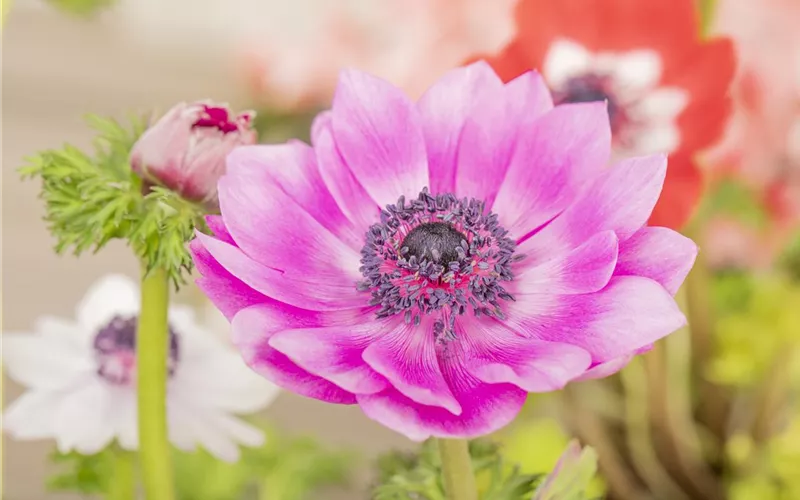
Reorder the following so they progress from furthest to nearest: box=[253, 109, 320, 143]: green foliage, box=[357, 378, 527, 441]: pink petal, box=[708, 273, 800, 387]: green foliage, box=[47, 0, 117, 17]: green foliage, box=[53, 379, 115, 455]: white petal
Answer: box=[253, 109, 320, 143]: green foliage
box=[708, 273, 800, 387]: green foliage
box=[47, 0, 117, 17]: green foliage
box=[53, 379, 115, 455]: white petal
box=[357, 378, 527, 441]: pink petal

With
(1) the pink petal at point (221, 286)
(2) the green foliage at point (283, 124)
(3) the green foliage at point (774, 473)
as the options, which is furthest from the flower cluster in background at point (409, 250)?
(2) the green foliage at point (283, 124)

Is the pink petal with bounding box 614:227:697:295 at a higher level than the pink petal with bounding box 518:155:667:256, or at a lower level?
lower

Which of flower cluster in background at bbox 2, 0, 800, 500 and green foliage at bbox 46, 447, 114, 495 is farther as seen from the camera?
green foliage at bbox 46, 447, 114, 495

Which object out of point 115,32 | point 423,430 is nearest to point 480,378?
point 423,430

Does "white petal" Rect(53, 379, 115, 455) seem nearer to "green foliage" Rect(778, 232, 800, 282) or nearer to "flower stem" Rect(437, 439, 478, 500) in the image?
"flower stem" Rect(437, 439, 478, 500)

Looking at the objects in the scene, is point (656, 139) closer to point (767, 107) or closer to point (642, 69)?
point (642, 69)

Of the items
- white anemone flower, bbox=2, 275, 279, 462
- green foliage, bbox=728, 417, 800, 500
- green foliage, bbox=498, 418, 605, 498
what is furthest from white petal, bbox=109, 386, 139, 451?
green foliage, bbox=728, 417, 800, 500

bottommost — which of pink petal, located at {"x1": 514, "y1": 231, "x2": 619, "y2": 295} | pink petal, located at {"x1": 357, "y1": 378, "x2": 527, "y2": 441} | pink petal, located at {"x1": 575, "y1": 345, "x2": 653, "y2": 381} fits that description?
pink petal, located at {"x1": 357, "y1": 378, "x2": 527, "y2": 441}
